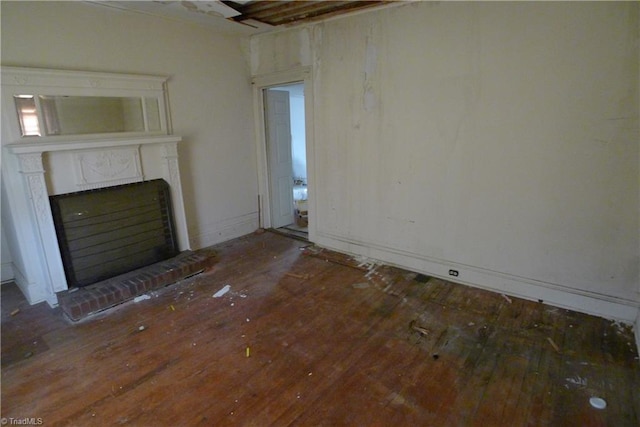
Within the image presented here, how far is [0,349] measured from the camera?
266 centimetres

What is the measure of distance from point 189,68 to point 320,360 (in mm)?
3578

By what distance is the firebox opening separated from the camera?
3.22m

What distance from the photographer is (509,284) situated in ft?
10.7

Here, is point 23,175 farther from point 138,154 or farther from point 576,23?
point 576,23

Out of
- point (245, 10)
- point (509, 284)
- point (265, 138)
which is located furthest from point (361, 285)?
point (245, 10)

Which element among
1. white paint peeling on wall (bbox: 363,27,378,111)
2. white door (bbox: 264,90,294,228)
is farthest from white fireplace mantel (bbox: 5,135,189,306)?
white paint peeling on wall (bbox: 363,27,378,111)

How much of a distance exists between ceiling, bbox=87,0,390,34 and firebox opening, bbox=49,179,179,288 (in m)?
1.75

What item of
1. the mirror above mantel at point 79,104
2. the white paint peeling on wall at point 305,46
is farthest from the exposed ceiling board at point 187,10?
the white paint peeling on wall at point 305,46

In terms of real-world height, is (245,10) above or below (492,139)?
above

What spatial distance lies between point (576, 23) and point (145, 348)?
4.07 m

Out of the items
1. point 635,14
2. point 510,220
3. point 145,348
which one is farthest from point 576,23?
point 145,348

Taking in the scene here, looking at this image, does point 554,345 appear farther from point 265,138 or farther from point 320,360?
point 265,138

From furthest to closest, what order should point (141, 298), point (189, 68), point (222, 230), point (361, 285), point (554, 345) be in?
1. point (222, 230)
2. point (189, 68)
3. point (361, 285)
4. point (141, 298)
5. point (554, 345)

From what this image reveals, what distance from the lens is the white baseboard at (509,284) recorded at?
2818mm
